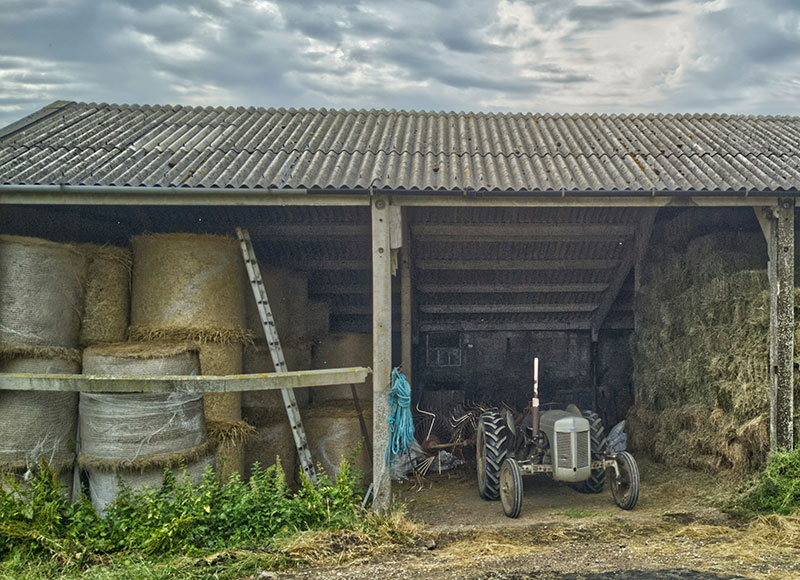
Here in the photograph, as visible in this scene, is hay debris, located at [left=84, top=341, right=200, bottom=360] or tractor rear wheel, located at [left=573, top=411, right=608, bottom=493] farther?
tractor rear wheel, located at [left=573, top=411, right=608, bottom=493]

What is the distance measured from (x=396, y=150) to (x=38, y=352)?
15.8 ft

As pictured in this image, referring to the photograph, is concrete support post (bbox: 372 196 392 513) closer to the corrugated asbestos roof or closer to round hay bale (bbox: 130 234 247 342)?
the corrugated asbestos roof

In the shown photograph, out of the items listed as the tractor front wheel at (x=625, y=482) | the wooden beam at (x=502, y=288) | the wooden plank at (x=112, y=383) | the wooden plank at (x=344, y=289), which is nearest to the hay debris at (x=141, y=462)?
the wooden plank at (x=112, y=383)

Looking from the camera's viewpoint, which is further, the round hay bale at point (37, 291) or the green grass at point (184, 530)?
the round hay bale at point (37, 291)

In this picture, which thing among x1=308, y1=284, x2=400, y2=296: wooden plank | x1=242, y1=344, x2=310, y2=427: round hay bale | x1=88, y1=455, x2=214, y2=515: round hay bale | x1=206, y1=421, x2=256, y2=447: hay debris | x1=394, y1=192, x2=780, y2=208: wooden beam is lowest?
x1=88, y1=455, x2=214, y2=515: round hay bale

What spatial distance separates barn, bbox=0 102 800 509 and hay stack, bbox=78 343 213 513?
11.8 inches

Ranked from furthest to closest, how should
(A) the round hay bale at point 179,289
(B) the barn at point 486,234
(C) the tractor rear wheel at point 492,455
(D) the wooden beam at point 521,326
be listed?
(D) the wooden beam at point 521,326, (C) the tractor rear wheel at point 492,455, (A) the round hay bale at point 179,289, (B) the barn at point 486,234

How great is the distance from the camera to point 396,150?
818 centimetres

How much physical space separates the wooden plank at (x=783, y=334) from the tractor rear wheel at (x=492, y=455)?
10.0 feet

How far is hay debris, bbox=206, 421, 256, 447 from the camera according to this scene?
6.90 meters

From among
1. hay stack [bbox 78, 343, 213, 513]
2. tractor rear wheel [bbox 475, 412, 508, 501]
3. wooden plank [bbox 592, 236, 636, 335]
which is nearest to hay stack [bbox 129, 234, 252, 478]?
hay stack [bbox 78, 343, 213, 513]

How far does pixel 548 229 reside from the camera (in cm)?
926

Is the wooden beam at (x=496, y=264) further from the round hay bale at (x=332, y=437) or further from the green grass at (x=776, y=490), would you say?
the green grass at (x=776, y=490)

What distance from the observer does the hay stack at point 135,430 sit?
20.6 feet
